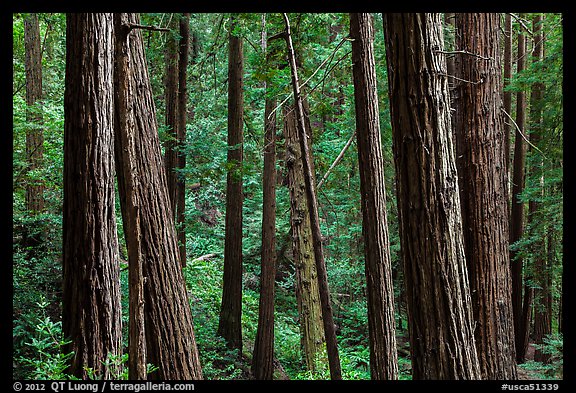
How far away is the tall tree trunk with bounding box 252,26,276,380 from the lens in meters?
11.3

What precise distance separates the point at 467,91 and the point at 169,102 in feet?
30.1

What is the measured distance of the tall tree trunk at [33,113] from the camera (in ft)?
41.3

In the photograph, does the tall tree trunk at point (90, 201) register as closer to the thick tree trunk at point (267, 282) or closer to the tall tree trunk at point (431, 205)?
the tall tree trunk at point (431, 205)

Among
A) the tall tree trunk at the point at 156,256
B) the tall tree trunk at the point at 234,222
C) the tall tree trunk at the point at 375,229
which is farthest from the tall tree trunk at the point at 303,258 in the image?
the tall tree trunk at the point at 156,256

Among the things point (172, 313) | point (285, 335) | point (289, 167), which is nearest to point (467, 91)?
point (172, 313)

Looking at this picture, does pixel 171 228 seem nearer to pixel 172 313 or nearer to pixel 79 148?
pixel 172 313

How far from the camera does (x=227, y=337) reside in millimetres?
12750

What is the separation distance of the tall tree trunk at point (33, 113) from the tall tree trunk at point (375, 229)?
8.89 m

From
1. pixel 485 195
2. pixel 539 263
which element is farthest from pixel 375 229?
pixel 539 263

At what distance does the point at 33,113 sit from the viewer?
43.0 feet

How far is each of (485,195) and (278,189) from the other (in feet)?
39.5

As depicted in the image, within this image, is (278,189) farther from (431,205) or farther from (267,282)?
(431,205)

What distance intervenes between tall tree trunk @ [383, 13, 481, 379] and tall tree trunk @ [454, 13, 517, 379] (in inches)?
101

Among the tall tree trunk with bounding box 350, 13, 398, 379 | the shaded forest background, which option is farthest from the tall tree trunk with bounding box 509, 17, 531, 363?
the tall tree trunk with bounding box 350, 13, 398, 379
